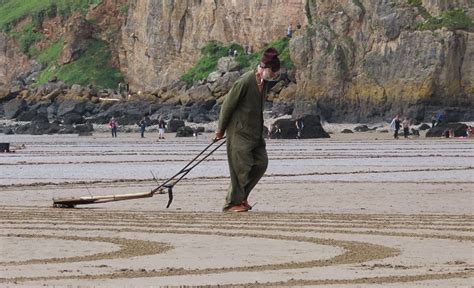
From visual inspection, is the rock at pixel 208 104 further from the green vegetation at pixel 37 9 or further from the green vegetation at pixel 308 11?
the green vegetation at pixel 37 9

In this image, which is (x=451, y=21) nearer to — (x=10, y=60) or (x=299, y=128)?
(x=299, y=128)

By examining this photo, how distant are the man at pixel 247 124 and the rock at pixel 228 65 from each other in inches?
2535

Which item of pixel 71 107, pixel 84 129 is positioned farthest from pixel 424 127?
pixel 71 107

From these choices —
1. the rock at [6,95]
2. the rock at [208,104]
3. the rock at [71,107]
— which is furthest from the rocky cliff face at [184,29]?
the rock at [6,95]

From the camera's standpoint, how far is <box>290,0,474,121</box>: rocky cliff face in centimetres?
6519

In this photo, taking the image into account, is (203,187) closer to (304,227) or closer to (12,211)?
(12,211)

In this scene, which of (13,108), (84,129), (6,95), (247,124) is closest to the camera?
(247,124)

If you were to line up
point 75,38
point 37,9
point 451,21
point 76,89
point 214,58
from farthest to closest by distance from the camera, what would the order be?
1. point 37,9
2. point 75,38
3. point 76,89
4. point 214,58
5. point 451,21

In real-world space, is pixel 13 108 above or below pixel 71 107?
below

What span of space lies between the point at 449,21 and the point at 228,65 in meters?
18.3

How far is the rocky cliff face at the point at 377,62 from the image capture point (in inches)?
2566

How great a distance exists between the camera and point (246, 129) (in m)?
15.6

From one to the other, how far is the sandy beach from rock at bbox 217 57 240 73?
186 ft

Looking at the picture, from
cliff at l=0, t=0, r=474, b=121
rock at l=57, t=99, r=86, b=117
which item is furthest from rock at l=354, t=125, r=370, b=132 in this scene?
rock at l=57, t=99, r=86, b=117
